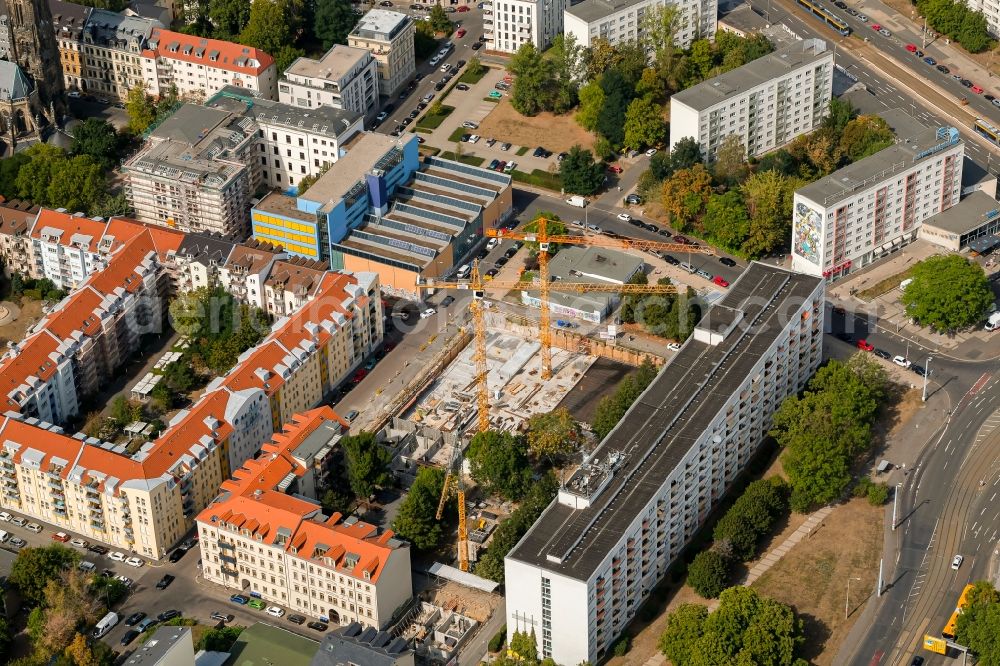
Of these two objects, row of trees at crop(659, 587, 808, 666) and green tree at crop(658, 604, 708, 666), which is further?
green tree at crop(658, 604, 708, 666)

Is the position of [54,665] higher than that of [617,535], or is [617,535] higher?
[617,535]

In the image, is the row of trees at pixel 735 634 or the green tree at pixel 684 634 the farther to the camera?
the green tree at pixel 684 634

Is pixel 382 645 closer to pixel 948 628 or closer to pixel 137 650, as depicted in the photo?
pixel 137 650

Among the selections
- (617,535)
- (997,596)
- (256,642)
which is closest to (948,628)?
(997,596)

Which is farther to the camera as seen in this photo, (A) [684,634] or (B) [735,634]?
(A) [684,634]

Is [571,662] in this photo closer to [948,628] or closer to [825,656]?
[825,656]

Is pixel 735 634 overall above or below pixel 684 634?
above
